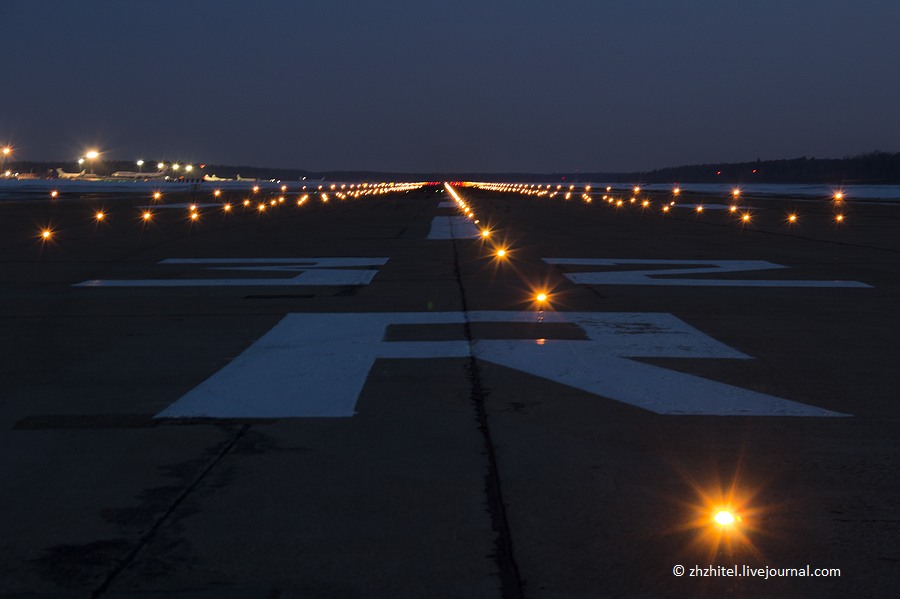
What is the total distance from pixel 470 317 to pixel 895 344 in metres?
5.26

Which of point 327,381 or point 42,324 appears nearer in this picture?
point 327,381

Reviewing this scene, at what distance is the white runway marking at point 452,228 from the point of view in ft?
103

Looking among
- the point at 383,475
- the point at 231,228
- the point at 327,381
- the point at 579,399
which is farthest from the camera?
the point at 231,228

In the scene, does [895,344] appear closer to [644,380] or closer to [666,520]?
[644,380]

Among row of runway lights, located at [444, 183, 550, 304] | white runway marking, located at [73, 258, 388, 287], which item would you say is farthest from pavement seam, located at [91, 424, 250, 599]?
white runway marking, located at [73, 258, 388, 287]

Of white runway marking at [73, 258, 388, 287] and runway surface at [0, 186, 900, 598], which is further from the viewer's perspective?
white runway marking at [73, 258, 388, 287]

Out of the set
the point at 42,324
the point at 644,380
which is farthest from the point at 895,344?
the point at 42,324

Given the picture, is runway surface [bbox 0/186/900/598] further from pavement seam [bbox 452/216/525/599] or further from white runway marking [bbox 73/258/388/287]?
white runway marking [bbox 73/258/388/287]

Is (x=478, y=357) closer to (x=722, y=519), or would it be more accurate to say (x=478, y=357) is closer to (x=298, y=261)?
(x=722, y=519)

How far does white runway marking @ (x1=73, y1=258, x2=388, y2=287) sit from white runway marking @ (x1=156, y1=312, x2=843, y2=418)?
4598 mm

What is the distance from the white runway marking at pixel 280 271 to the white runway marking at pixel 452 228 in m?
8.83

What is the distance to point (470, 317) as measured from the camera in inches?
524

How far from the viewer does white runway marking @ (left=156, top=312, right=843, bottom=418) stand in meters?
8.24

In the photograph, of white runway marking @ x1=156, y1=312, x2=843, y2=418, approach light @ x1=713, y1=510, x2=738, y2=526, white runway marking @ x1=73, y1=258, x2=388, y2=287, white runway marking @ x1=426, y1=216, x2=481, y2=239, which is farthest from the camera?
white runway marking @ x1=426, y1=216, x2=481, y2=239
